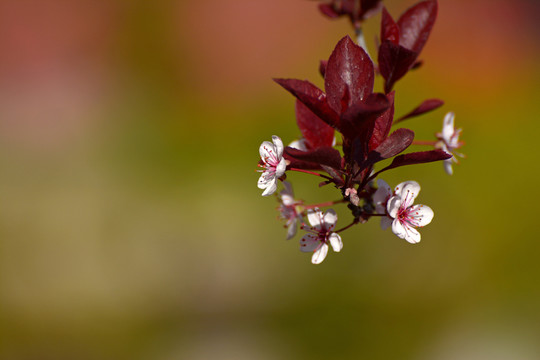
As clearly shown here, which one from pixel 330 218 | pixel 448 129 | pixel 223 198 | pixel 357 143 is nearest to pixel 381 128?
pixel 357 143

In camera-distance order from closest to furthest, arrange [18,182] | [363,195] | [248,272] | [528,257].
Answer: [363,195] < [528,257] < [248,272] < [18,182]

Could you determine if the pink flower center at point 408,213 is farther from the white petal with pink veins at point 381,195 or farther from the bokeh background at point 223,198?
the bokeh background at point 223,198

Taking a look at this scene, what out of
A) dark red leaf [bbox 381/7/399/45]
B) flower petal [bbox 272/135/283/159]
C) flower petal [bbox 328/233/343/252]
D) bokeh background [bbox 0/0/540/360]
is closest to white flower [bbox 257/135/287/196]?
flower petal [bbox 272/135/283/159]

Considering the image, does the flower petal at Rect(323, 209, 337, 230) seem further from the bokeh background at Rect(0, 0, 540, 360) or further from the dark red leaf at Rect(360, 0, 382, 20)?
the bokeh background at Rect(0, 0, 540, 360)

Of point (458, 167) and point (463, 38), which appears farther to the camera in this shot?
point (463, 38)

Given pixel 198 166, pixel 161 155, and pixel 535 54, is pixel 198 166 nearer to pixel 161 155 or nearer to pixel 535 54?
pixel 161 155

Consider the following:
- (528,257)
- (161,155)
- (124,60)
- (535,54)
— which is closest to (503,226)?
(528,257)

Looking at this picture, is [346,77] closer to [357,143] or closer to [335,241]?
[357,143]

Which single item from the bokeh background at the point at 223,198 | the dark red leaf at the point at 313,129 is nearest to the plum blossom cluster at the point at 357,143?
the dark red leaf at the point at 313,129
